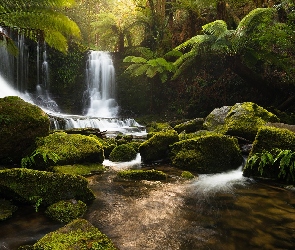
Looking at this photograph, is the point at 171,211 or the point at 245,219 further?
the point at 171,211

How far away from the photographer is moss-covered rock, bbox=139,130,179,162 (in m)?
6.80

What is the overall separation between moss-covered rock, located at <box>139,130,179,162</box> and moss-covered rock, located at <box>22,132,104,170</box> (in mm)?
1156

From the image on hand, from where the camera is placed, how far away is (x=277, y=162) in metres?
5.07

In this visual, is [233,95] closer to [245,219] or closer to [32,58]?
[245,219]

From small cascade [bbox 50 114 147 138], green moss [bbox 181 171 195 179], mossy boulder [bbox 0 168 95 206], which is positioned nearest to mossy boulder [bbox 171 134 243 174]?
green moss [bbox 181 171 195 179]

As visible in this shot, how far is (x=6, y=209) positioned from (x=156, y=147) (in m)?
4.08

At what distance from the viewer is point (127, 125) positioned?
1344cm

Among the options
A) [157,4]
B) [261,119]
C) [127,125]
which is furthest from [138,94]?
[261,119]

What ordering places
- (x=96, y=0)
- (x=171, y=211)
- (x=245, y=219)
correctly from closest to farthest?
(x=245, y=219) < (x=171, y=211) < (x=96, y=0)

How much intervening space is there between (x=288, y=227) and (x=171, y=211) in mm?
1368

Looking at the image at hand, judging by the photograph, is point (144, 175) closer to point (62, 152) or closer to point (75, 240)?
point (62, 152)

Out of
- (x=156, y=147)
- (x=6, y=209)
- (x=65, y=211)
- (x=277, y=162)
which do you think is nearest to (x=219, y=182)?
(x=277, y=162)

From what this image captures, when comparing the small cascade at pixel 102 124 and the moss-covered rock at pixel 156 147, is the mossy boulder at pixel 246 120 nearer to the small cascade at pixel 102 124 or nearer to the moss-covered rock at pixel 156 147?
the moss-covered rock at pixel 156 147

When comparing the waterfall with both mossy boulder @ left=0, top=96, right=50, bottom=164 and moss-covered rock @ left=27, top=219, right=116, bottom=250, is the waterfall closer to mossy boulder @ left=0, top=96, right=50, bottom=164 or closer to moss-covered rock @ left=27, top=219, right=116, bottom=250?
mossy boulder @ left=0, top=96, right=50, bottom=164
